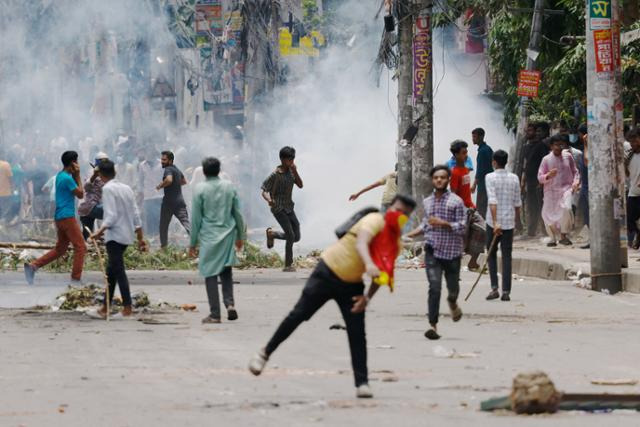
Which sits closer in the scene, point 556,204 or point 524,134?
point 556,204

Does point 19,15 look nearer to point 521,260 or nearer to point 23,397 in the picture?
point 521,260

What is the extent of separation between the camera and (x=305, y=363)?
36.5 feet

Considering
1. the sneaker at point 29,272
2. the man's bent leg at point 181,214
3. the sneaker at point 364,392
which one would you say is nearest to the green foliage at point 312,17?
the man's bent leg at point 181,214

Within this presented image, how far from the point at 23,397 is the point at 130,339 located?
135 inches

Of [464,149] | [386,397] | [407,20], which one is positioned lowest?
[386,397]

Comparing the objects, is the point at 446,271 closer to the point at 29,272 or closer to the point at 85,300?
the point at 85,300


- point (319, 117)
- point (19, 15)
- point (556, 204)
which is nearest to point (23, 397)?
point (556, 204)

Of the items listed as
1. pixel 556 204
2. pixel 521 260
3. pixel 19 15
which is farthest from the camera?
pixel 19 15

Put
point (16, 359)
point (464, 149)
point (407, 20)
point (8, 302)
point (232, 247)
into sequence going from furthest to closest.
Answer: point (407, 20)
point (464, 149)
point (8, 302)
point (232, 247)
point (16, 359)

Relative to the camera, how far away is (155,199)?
103 feet

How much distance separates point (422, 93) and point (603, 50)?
8027 millimetres

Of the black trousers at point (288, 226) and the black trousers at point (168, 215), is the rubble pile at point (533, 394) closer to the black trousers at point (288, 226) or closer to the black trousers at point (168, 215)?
the black trousers at point (288, 226)

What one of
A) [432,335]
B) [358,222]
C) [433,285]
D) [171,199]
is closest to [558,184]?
[171,199]

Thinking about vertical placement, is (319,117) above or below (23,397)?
above
